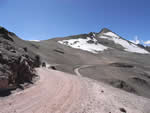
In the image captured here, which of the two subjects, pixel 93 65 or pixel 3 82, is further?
pixel 93 65

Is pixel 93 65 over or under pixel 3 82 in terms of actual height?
over

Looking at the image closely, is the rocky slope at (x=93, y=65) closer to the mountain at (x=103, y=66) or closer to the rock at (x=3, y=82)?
the mountain at (x=103, y=66)

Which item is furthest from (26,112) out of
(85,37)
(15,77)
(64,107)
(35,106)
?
(85,37)

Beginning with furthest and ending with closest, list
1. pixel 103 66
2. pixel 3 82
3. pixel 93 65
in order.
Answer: pixel 93 65, pixel 103 66, pixel 3 82

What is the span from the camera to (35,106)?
7469 mm

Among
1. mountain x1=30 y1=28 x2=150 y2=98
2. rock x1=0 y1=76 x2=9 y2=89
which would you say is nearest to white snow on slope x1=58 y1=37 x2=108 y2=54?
mountain x1=30 y1=28 x2=150 y2=98

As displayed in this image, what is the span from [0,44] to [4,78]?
5.40 m

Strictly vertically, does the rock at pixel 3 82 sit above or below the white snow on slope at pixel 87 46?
below

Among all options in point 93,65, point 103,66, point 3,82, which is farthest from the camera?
point 93,65

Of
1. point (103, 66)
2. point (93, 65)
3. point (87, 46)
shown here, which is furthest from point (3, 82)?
point (87, 46)

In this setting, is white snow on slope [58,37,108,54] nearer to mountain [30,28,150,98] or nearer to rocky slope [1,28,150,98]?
rocky slope [1,28,150,98]

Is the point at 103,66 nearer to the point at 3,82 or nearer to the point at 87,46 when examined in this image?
the point at 3,82

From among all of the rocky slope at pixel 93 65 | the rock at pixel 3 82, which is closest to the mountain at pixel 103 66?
the rocky slope at pixel 93 65

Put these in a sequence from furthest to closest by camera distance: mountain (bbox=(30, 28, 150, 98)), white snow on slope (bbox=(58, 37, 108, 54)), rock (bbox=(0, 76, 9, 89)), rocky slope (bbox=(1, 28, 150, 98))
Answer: white snow on slope (bbox=(58, 37, 108, 54)) < mountain (bbox=(30, 28, 150, 98)) < rocky slope (bbox=(1, 28, 150, 98)) < rock (bbox=(0, 76, 9, 89))
